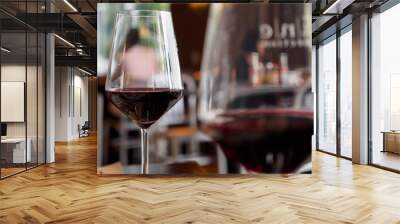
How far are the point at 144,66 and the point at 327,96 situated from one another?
1134 cm

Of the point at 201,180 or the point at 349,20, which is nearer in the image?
the point at 201,180

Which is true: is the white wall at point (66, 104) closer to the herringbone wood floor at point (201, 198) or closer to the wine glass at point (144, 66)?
the herringbone wood floor at point (201, 198)

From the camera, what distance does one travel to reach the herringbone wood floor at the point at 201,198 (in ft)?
13.5

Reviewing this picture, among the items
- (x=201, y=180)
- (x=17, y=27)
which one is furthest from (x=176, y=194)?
(x=17, y=27)

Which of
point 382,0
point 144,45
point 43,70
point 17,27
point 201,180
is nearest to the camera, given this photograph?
point 144,45

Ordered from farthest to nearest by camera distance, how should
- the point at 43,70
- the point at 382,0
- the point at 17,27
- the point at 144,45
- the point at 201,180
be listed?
the point at 43,70 → the point at 382,0 → the point at 17,27 → the point at 201,180 → the point at 144,45

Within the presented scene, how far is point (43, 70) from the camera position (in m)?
8.30

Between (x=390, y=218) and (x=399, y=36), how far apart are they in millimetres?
4374

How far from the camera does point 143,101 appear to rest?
34cm

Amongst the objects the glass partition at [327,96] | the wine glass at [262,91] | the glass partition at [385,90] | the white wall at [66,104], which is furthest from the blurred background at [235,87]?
the white wall at [66,104]

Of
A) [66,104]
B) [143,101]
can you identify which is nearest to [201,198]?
[143,101]

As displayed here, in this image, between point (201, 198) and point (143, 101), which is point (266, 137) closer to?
point (201, 198)

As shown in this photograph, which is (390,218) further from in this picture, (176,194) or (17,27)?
(17,27)

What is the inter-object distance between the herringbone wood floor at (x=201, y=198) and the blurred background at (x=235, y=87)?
289 millimetres
